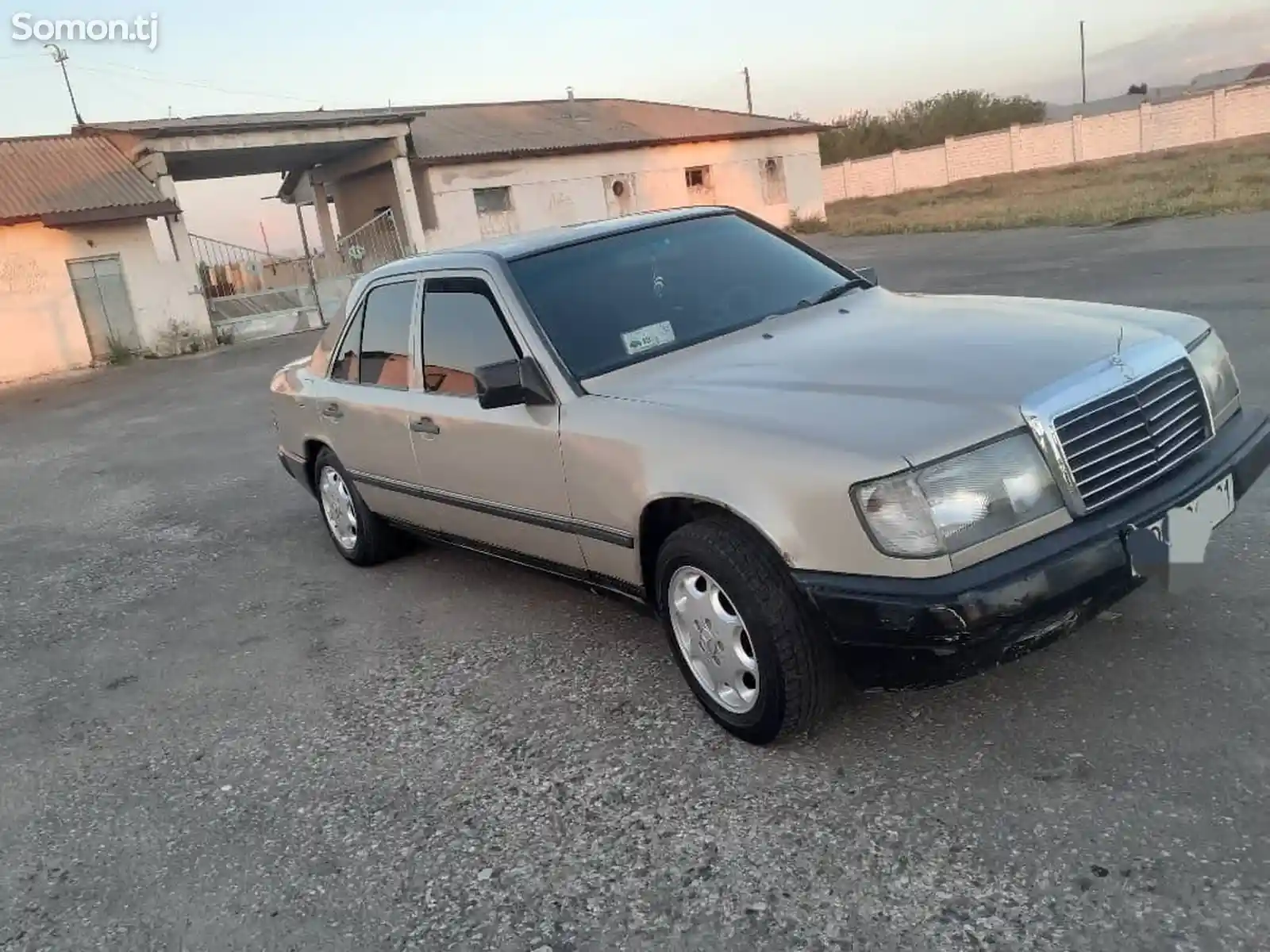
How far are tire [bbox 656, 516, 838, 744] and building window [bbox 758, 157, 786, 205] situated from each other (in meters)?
32.9

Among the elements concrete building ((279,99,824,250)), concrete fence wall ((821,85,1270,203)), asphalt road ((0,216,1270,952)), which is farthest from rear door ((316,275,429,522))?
concrete fence wall ((821,85,1270,203))

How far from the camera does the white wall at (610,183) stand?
90.6ft

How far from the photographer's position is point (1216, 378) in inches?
137

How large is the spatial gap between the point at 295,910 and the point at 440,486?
6.85 ft

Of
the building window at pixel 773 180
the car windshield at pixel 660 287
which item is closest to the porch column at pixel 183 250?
the building window at pixel 773 180

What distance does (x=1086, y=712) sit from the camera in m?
3.16

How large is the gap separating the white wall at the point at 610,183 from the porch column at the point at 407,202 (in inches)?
30.0

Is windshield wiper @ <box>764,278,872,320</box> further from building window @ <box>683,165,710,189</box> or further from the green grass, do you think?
building window @ <box>683,165,710,189</box>

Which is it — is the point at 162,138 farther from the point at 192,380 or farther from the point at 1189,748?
the point at 1189,748

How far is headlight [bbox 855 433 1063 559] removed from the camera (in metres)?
2.72

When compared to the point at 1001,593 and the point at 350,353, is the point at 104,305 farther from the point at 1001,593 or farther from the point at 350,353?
the point at 1001,593

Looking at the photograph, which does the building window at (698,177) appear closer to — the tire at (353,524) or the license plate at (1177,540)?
the tire at (353,524)

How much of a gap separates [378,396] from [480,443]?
40.7 inches

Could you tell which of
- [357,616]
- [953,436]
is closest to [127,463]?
[357,616]
